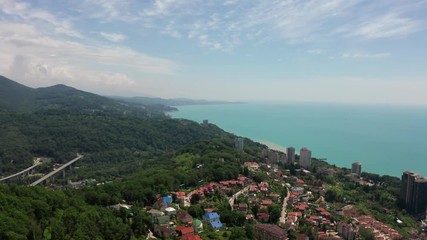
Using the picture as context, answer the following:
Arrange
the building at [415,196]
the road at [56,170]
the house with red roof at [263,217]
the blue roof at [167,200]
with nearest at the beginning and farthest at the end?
the blue roof at [167,200] → the house with red roof at [263,217] → the building at [415,196] → the road at [56,170]

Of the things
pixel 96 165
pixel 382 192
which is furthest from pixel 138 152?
pixel 382 192

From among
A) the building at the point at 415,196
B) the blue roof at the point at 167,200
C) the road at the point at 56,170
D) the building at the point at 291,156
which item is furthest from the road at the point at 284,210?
→ the road at the point at 56,170

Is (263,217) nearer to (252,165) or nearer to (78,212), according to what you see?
(78,212)

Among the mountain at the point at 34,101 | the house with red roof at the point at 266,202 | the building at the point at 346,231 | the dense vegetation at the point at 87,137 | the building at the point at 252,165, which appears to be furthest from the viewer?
the mountain at the point at 34,101

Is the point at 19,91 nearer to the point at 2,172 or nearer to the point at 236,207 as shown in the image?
the point at 2,172

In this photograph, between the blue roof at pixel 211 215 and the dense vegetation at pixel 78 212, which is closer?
the dense vegetation at pixel 78 212

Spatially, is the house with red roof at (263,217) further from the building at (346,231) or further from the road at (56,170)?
the road at (56,170)

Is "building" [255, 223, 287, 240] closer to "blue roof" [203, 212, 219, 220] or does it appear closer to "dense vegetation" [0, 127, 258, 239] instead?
"dense vegetation" [0, 127, 258, 239]

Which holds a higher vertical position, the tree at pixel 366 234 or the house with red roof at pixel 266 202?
the house with red roof at pixel 266 202

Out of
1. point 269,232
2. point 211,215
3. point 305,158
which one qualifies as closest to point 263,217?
point 269,232
